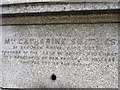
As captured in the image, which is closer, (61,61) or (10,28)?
(61,61)

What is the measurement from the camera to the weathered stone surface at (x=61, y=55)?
199cm

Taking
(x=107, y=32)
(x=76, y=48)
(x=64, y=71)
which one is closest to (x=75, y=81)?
(x=64, y=71)

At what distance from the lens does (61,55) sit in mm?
2066

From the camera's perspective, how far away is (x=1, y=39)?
2236 millimetres

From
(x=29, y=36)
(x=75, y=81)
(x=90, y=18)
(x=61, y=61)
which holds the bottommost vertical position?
(x=75, y=81)

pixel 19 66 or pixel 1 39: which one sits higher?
pixel 1 39

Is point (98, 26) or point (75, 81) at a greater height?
point (98, 26)

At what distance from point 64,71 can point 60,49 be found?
16 centimetres

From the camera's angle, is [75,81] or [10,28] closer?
[75,81]

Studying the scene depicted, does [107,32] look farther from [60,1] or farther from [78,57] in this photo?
[60,1]

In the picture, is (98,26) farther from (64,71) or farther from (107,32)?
(64,71)

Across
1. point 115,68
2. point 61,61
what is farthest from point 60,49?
point 115,68

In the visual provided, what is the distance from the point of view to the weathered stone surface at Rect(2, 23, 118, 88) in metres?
1.99

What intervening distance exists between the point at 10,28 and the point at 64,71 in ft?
1.75
